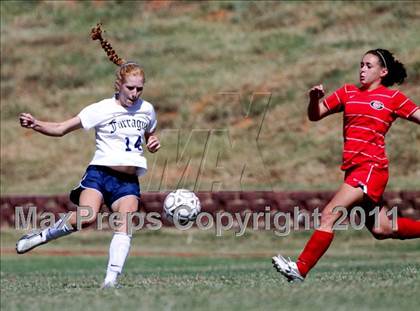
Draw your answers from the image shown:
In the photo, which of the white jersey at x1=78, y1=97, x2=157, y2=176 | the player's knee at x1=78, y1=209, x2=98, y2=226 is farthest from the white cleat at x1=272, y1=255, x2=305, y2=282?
the player's knee at x1=78, y1=209, x2=98, y2=226

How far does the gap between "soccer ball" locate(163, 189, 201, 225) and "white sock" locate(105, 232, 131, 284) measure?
971mm

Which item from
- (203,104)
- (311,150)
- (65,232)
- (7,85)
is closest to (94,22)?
(7,85)

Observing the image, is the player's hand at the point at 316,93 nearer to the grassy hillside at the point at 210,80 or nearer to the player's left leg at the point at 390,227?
the player's left leg at the point at 390,227

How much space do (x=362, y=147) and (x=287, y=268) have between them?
1186mm

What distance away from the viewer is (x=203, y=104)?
3244cm

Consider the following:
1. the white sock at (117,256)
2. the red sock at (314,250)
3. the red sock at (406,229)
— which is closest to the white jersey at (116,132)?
the white sock at (117,256)

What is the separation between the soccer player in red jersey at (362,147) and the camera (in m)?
9.88

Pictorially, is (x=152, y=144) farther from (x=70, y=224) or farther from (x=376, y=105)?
(x=376, y=105)

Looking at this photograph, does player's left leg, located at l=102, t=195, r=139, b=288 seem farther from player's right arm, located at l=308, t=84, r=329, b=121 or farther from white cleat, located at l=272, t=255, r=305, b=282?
player's right arm, located at l=308, t=84, r=329, b=121

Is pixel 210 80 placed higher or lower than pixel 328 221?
lower

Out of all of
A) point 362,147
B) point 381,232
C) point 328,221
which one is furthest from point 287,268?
point 362,147

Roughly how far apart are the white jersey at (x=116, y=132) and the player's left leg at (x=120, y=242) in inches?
13.3

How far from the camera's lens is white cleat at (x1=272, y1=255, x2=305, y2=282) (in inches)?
387

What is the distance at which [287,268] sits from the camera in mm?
9828
